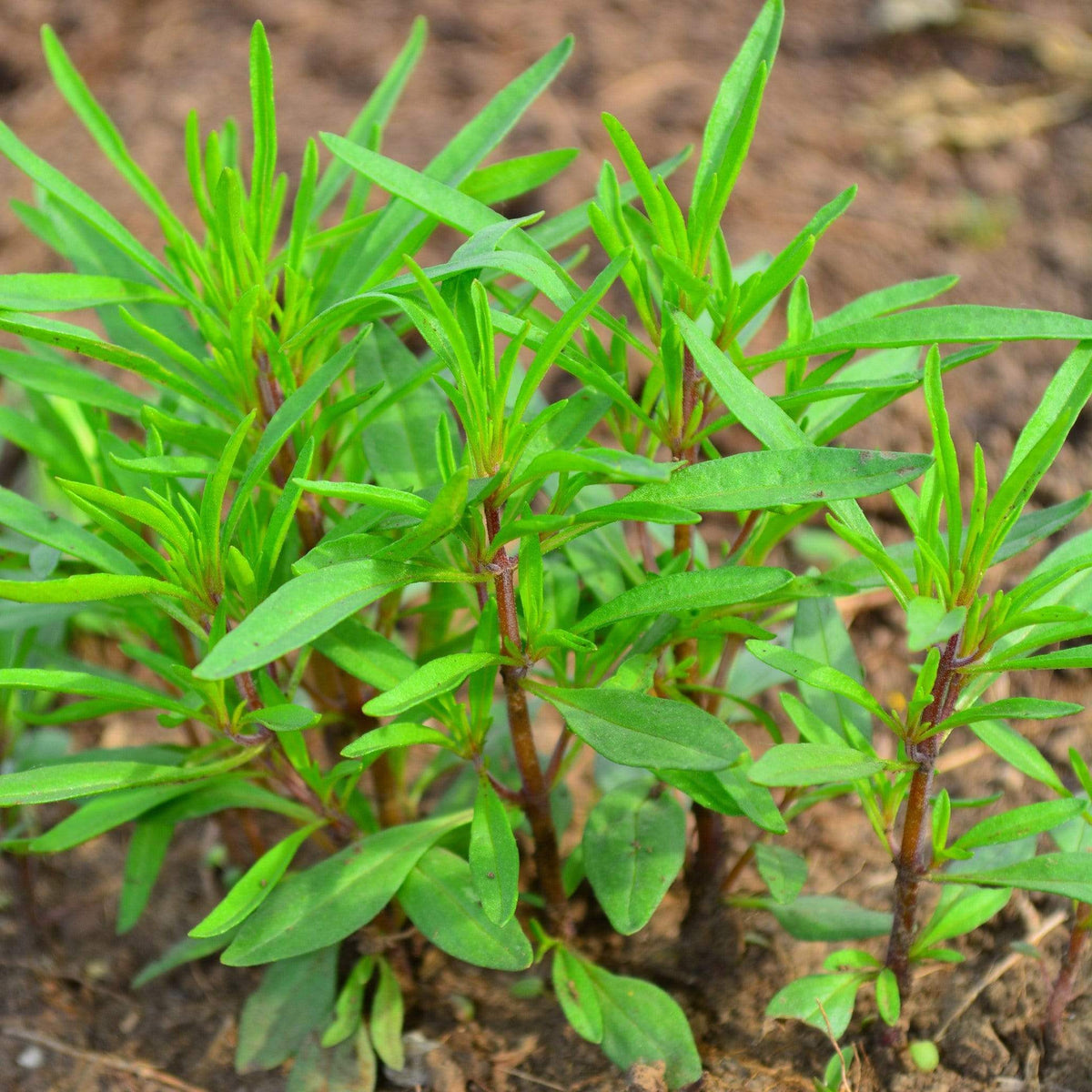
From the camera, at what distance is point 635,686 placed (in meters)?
1.42

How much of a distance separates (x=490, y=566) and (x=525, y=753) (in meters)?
0.31

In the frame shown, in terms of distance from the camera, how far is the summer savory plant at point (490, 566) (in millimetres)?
1248

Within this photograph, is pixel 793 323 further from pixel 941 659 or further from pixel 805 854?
pixel 805 854

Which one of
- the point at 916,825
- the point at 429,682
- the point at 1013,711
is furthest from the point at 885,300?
the point at 429,682

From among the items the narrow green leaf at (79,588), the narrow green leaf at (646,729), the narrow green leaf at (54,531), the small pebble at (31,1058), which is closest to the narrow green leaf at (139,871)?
the small pebble at (31,1058)

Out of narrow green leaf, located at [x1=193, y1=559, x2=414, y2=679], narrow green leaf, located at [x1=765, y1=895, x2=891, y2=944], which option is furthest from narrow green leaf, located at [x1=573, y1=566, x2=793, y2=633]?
narrow green leaf, located at [x1=765, y1=895, x2=891, y2=944]

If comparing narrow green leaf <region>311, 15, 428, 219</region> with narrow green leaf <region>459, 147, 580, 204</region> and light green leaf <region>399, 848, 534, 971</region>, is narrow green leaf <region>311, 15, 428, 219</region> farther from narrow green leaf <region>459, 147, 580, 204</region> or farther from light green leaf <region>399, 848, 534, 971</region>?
light green leaf <region>399, 848, 534, 971</region>

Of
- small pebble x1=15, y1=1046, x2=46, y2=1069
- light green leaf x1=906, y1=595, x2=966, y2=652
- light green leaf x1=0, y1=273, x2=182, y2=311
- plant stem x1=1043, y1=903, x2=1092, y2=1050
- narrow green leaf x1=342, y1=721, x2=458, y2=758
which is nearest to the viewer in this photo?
light green leaf x1=906, y1=595, x2=966, y2=652

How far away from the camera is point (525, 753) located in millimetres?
1531

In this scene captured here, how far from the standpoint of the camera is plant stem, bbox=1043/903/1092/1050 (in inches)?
60.6

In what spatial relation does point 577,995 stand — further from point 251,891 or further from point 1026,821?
point 1026,821

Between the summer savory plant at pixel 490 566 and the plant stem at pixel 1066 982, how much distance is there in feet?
0.04

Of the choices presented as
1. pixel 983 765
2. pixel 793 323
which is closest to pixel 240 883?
pixel 793 323

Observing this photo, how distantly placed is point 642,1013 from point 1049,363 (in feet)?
6.21
